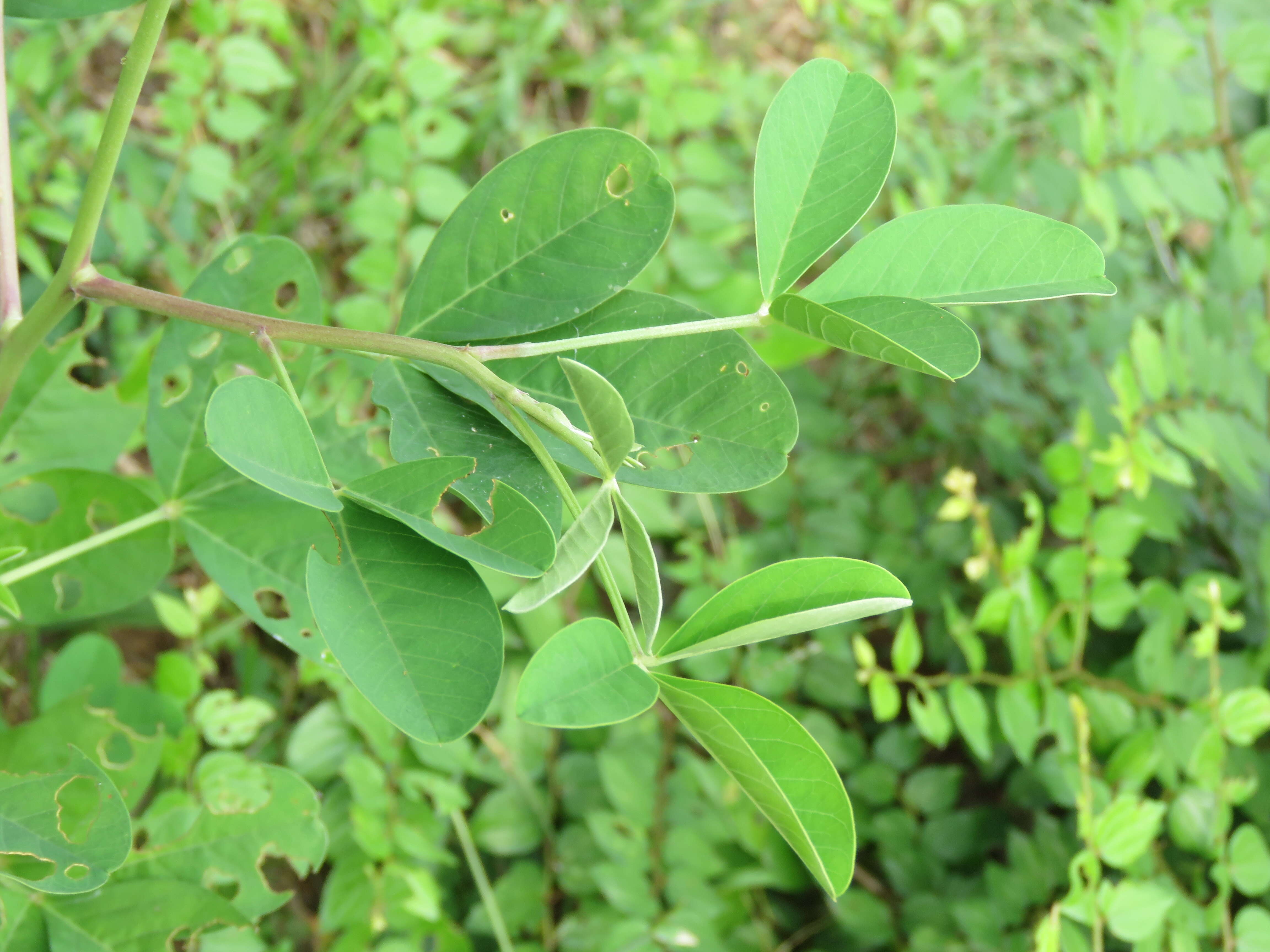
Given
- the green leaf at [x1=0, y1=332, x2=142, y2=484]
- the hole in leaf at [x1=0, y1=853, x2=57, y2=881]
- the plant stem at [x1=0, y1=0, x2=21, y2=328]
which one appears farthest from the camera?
the green leaf at [x1=0, y1=332, x2=142, y2=484]

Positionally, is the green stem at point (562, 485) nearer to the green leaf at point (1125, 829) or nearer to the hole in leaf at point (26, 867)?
the hole in leaf at point (26, 867)

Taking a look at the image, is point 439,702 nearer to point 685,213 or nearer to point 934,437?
point 685,213

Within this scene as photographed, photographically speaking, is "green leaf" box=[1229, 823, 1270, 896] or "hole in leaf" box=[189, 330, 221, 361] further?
"green leaf" box=[1229, 823, 1270, 896]

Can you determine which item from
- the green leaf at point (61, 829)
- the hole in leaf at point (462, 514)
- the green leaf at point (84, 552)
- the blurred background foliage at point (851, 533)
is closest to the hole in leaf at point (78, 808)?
the green leaf at point (61, 829)

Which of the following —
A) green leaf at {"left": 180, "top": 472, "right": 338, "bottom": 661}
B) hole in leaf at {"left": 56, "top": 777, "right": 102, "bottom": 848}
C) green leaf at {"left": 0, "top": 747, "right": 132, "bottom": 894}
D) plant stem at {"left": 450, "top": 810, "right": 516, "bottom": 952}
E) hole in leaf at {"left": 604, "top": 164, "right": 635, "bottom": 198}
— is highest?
hole in leaf at {"left": 604, "top": 164, "right": 635, "bottom": 198}

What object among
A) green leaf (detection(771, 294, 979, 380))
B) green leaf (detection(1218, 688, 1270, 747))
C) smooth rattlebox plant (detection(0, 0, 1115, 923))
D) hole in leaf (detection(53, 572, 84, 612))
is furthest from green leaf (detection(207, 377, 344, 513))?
green leaf (detection(1218, 688, 1270, 747))

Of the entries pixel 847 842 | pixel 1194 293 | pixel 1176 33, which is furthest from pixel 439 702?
pixel 1176 33

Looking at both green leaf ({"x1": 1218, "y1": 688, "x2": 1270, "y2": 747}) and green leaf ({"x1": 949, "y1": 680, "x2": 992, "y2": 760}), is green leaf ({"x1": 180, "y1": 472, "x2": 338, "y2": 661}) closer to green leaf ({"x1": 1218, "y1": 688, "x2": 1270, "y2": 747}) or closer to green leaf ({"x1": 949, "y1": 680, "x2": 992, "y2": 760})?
green leaf ({"x1": 949, "y1": 680, "x2": 992, "y2": 760})
